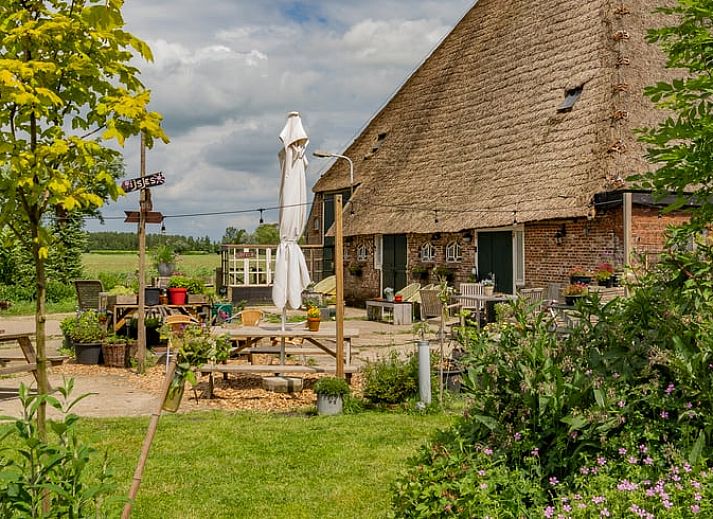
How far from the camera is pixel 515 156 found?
749 inches

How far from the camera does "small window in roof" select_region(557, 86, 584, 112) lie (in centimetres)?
1806

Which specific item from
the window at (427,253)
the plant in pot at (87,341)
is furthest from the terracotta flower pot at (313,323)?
the window at (427,253)

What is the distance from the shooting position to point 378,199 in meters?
24.5

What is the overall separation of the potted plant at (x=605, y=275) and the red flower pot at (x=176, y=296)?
8.00 m

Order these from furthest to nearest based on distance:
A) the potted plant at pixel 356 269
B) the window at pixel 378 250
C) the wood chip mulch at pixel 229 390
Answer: the potted plant at pixel 356 269
the window at pixel 378 250
the wood chip mulch at pixel 229 390

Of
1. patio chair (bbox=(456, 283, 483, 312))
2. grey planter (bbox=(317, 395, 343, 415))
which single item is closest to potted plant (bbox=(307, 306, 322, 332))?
grey planter (bbox=(317, 395, 343, 415))

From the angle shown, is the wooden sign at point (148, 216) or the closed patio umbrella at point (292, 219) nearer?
the closed patio umbrella at point (292, 219)

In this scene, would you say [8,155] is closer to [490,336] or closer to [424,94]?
[490,336]

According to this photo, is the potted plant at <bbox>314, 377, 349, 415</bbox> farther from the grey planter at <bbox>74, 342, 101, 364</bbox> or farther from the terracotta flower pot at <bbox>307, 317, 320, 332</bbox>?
the grey planter at <bbox>74, 342, 101, 364</bbox>

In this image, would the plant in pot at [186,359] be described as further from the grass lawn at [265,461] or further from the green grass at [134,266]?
the green grass at [134,266]

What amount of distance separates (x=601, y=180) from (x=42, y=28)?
1433 centimetres

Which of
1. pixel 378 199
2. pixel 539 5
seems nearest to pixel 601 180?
pixel 539 5

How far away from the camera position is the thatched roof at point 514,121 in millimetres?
16641

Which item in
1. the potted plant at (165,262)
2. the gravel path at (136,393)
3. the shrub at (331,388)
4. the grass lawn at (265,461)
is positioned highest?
the potted plant at (165,262)
